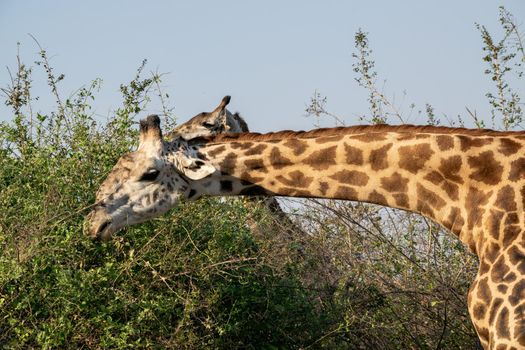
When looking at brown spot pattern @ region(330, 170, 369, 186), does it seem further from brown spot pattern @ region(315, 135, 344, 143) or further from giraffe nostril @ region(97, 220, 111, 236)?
giraffe nostril @ region(97, 220, 111, 236)

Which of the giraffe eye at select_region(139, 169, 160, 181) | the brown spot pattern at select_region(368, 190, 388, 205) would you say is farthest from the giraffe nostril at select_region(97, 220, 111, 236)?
the brown spot pattern at select_region(368, 190, 388, 205)

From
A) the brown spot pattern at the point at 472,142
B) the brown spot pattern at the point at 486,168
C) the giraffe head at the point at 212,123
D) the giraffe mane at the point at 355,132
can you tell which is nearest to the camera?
the brown spot pattern at the point at 486,168

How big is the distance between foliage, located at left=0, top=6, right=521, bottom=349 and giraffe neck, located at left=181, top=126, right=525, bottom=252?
0.87 m

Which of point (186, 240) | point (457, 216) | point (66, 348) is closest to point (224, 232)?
point (186, 240)

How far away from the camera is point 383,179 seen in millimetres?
7891

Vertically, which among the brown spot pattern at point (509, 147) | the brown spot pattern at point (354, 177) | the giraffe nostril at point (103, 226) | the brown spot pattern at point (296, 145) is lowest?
the giraffe nostril at point (103, 226)

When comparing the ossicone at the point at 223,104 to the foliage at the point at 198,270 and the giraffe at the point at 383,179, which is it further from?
the giraffe at the point at 383,179

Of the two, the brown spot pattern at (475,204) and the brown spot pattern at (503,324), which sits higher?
the brown spot pattern at (475,204)

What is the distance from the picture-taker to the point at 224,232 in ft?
30.8

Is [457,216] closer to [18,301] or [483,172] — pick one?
[483,172]

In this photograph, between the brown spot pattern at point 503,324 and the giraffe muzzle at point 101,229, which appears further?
the giraffe muzzle at point 101,229

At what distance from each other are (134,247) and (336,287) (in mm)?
2215

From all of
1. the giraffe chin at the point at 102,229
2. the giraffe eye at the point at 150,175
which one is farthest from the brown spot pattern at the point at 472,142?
the giraffe chin at the point at 102,229

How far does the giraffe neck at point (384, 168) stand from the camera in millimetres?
7621
